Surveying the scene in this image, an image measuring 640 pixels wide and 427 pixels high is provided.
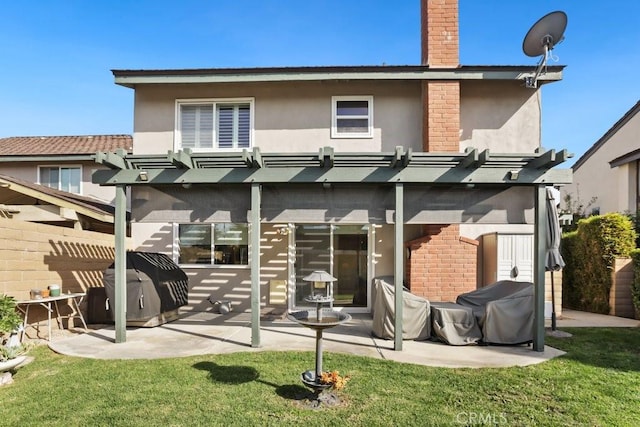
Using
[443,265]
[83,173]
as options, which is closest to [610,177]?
[443,265]

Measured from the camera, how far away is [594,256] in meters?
10.3

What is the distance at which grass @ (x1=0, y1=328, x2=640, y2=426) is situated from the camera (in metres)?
4.02

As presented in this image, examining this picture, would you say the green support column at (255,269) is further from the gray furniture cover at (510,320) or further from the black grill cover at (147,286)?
the gray furniture cover at (510,320)

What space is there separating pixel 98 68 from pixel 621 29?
596 inches

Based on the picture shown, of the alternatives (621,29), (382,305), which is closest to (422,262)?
(382,305)

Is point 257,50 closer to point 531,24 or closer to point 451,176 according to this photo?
point 531,24

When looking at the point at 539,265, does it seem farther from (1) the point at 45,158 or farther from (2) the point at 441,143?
(1) the point at 45,158

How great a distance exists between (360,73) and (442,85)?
6.49 ft

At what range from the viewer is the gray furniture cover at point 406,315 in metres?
6.89

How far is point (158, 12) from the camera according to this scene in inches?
490

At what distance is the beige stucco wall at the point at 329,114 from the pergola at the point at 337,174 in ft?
11.3

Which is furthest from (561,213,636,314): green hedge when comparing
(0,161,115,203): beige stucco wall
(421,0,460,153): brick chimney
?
(0,161,115,203): beige stucco wall
